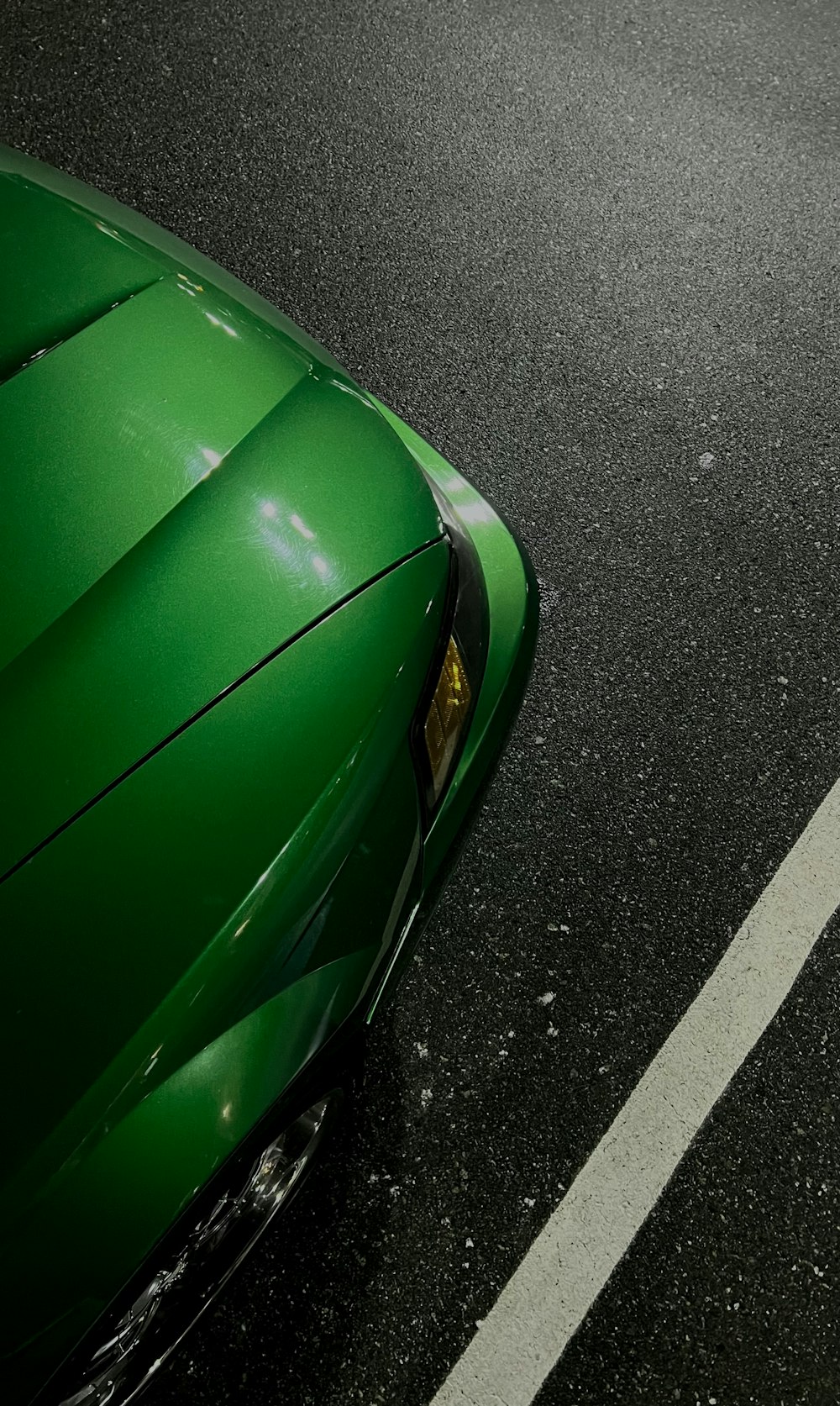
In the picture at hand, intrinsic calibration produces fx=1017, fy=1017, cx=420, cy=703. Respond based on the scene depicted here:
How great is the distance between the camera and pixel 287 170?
355 cm

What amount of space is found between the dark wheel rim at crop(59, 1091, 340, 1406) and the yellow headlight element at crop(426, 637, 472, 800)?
688mm

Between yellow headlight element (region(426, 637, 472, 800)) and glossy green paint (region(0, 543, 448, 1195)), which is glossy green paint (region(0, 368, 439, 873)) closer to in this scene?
glossy green paint (region(0, 543, 448, 1195))

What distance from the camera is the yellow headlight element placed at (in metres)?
1.75

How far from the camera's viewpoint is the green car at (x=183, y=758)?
4.58ft

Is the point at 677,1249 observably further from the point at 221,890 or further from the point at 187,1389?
the point at 221,890

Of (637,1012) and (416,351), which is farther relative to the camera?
(416,351)

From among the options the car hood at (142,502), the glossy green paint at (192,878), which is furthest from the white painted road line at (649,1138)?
the car hood at (142,502)

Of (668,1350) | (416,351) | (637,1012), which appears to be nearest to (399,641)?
(637,1012)

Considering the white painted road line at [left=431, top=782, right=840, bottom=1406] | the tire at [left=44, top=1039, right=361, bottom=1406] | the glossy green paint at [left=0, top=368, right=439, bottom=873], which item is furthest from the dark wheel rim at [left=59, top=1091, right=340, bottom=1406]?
the glossy green paint at [left=0, top=368, right=439, bottom=873]

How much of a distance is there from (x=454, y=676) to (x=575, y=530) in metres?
1.35

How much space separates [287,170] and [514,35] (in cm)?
127

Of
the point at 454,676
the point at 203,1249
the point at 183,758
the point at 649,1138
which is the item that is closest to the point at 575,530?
the point at 454,676

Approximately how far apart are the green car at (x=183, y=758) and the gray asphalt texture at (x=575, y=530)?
47 centimetres

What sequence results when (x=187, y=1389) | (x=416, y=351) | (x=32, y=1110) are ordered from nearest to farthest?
1. (x=32, y=1110)
2. (x=187, y=1389)
3. (x=416, y=351)
